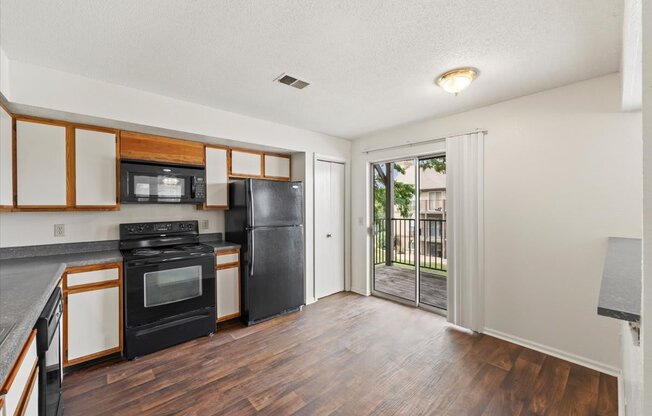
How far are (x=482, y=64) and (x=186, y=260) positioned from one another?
125 inches

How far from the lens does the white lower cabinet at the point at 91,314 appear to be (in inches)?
89.8

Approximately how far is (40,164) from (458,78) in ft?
11.6

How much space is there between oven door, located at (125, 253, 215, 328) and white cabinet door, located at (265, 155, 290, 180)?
56.2 inches

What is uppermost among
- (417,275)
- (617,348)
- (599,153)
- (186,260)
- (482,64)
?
(482,64)

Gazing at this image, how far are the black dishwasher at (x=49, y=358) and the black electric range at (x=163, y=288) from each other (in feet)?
2.75

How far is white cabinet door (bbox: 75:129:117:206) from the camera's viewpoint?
2510 mm

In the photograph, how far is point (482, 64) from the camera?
7.14ft

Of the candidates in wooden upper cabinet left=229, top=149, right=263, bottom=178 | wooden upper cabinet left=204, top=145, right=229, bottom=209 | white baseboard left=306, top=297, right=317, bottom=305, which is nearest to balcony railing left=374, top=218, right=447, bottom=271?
white baseboard left=306, top=297, right=317, bottom=305

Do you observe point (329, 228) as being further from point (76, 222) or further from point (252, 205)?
point (76, 222)

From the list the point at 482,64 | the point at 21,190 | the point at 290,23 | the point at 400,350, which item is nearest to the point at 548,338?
the point at 400,350

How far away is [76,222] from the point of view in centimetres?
271

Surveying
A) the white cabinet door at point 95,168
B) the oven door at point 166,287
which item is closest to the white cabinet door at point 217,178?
the oven door at point 166,287

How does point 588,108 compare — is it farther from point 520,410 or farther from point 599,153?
point 520,410

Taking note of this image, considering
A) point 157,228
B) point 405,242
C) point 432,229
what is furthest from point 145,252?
point 432,229
